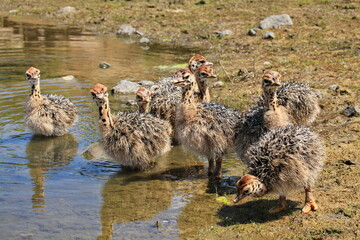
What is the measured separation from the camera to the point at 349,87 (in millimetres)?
13016

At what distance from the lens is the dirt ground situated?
736 centimetres

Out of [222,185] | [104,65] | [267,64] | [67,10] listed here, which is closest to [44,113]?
[222,185]

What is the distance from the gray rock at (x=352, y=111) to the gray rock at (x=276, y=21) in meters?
9.86

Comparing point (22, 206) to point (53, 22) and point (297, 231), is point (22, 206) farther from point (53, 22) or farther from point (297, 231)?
point (53, 22)

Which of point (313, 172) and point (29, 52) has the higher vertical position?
point (313, 172)

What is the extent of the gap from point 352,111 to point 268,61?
5.50 metres

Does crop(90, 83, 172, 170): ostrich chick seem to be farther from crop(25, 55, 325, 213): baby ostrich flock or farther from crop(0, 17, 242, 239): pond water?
crop(0, 17, 242, 239): pond water

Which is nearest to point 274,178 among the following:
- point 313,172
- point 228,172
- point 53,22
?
point 313,172

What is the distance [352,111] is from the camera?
1130 centimetres

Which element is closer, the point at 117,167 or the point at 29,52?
the point at 117,167

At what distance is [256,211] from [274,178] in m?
0.74

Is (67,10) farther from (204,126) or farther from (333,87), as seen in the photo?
(204,126)

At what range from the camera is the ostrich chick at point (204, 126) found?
898 centimetres

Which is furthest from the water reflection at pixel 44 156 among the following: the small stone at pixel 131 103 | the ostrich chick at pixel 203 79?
the ostrich chick at pixel 203 79
